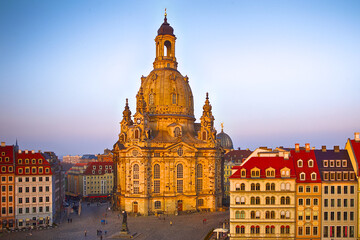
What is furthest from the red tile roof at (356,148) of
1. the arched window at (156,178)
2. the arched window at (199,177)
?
the arched window at (156,178)

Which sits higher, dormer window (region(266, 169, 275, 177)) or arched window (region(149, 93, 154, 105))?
arched window (region(149, 93, 154, 105))

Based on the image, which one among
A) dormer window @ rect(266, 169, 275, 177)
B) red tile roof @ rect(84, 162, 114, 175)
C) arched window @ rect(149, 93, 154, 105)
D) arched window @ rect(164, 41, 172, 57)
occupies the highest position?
arched window @ rect(164, 41, 172, 57)

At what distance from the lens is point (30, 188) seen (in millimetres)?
84688

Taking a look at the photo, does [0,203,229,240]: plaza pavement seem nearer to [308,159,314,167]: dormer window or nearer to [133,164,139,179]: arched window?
[133,164,139,179]: arched window

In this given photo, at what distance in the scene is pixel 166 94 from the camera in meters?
114

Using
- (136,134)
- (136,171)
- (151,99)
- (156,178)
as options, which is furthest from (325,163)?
(151,99)

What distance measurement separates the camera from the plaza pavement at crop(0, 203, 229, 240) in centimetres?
7638

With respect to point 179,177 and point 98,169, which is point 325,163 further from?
point 98,169

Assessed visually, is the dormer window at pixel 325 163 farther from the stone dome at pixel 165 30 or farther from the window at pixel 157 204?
the stone dome at pixel 165 30

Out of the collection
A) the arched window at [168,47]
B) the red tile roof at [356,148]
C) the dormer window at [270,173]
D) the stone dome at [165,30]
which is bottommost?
the dormer window at [270,173]

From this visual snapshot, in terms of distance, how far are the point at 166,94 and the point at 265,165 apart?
2032 inches

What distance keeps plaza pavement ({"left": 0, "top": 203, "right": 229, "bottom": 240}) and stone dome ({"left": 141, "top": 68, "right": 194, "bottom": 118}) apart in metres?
28.9

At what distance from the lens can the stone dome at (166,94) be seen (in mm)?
113500

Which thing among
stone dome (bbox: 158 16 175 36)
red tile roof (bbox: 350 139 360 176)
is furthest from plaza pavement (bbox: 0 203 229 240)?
stone dome (bbox: 158 16 175 36)
